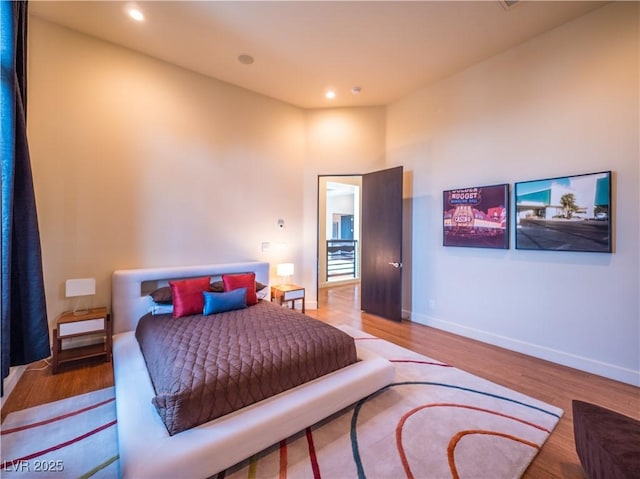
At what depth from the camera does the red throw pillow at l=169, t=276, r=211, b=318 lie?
2.96 meters

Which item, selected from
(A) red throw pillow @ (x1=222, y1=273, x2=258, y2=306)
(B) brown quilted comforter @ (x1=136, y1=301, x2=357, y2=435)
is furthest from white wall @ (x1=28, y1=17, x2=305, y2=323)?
(B) brown quilted comforter @ (x1=136, y1=301, x2=357, y2=435)

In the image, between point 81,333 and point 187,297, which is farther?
point 187,297

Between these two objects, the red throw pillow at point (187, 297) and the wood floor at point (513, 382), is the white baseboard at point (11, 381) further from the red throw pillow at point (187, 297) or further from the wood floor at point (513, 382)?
the red throw pillow at point (187, 297)

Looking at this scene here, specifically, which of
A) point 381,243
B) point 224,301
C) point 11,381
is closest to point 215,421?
point 224,301

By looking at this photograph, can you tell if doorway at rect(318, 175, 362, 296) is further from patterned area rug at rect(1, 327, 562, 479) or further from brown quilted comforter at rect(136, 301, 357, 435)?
patterned area rug at rect(1, 327, 562, 479)

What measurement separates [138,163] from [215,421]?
318cm

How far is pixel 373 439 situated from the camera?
6.05 ft

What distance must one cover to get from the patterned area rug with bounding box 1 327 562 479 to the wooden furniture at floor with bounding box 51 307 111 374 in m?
0.66

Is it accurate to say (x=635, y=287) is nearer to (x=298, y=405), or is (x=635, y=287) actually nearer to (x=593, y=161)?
Answer: (x=593, y=161)

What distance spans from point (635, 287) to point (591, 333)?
0.59m

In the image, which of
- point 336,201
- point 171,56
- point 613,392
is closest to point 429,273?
point 613,392

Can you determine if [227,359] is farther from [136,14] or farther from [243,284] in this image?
[136,14]

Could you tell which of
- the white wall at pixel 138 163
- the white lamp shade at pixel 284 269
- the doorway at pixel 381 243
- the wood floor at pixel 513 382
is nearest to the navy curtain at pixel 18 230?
the wood floor at pixel 513 382

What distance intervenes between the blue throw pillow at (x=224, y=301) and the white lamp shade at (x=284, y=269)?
47.3 inches
